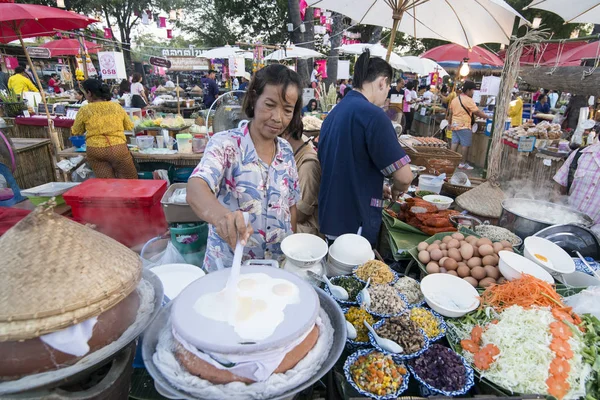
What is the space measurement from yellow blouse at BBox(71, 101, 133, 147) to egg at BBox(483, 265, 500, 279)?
4759 millimetres

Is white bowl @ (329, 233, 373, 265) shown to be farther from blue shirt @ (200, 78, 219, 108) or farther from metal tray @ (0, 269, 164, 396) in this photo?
blue shirt @ (200, 78, 219, 108)

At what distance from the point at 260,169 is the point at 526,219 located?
2092 millimetres

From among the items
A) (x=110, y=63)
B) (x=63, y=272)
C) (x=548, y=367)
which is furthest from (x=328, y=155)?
(x=110, y=63)

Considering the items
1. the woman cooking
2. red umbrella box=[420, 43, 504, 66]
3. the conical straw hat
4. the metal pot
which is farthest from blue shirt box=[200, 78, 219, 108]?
the conical straw hat

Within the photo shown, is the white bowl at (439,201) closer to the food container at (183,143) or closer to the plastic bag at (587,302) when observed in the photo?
the plastic bag at (587,302)

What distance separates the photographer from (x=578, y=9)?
3.58 metres

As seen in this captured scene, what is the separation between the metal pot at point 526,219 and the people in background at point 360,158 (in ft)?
2.89

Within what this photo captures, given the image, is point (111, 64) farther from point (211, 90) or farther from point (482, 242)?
point (482, 242)

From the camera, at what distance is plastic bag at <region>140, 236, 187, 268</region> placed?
220cm

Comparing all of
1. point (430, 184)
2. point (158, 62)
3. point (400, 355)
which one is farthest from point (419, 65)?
point (400, 355)

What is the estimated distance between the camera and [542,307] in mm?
1596

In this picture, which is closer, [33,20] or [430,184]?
[430,184]

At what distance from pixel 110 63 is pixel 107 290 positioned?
27.5 feet

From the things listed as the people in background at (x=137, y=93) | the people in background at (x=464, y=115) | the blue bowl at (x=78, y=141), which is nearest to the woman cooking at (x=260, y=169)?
the blue bowl at (x=78, y=141)
